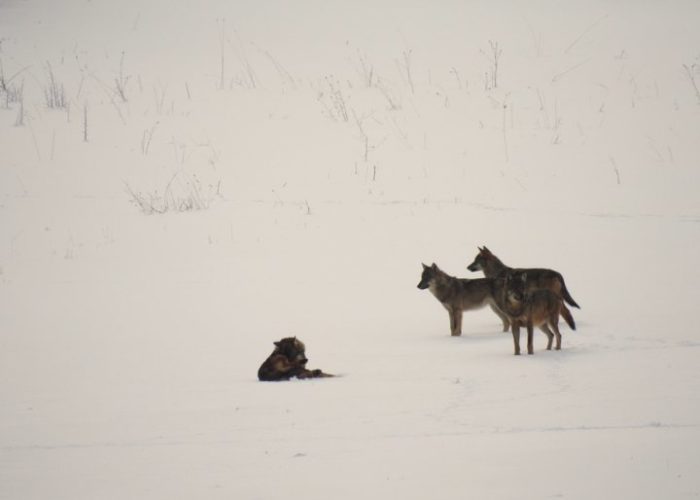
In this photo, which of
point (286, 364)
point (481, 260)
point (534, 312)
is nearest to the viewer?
point (286, 364)

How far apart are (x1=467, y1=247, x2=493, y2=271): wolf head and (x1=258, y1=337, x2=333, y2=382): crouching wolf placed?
3.69 m

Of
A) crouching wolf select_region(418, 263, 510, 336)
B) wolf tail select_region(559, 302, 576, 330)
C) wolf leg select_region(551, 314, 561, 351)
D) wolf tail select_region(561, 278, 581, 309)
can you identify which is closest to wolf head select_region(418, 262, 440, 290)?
crouching wolf select_region(418, 263, 510, 336)

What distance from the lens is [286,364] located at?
358 inches

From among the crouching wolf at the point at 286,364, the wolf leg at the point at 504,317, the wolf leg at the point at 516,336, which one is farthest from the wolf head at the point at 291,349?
the wolf leg at the point at 504,317

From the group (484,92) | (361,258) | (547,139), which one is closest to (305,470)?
(361,258)

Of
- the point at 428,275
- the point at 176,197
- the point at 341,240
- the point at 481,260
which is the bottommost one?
the point at 428,275

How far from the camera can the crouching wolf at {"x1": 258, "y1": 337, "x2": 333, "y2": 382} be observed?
29.7 ft

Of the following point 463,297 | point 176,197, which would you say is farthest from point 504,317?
point 176,197

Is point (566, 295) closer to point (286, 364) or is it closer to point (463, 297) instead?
point (463, 297)

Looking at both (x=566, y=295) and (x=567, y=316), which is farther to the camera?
(x=566, y=295)

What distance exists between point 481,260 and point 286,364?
389 cm

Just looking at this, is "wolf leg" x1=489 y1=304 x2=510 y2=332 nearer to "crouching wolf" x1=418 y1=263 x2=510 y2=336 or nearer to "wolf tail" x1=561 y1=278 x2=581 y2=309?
"crouching wolf" x1=418 y1=263 x2=510 y2=336

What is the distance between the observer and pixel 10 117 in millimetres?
19203

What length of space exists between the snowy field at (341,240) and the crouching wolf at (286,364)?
0.82 ft
